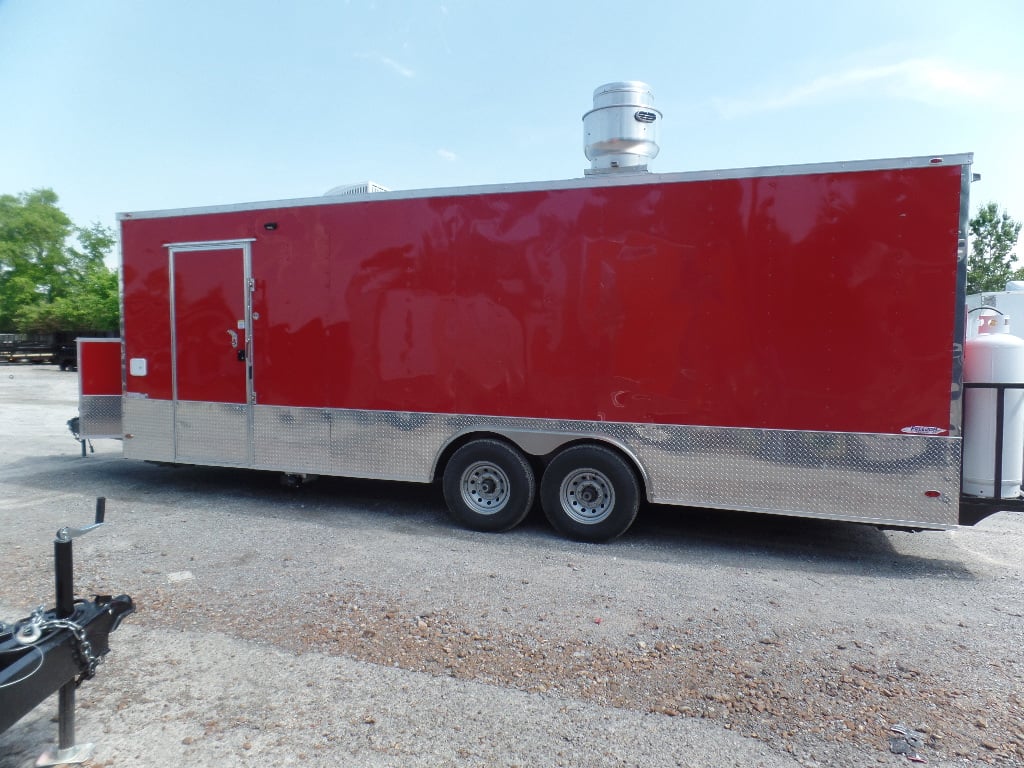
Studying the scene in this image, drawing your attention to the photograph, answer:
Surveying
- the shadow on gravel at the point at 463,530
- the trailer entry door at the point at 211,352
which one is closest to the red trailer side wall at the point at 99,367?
the shadow on gravel at the point at 463,530

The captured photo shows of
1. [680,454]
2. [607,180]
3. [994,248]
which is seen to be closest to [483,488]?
[680,454]

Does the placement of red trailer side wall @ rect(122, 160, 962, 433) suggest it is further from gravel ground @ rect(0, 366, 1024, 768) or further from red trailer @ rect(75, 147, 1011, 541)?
gravel ground @ rect(0, 366, 1024, 768)

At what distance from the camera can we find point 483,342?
20.1 ft

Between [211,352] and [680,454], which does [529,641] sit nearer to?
[680,454]

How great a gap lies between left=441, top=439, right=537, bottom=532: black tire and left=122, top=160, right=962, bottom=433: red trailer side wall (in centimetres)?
39

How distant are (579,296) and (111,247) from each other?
6552cm

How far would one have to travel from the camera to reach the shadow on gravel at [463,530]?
5523 millimetres

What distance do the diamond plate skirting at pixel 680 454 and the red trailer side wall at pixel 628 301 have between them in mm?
129

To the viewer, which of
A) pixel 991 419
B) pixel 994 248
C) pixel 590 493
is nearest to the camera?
pixel 991 419

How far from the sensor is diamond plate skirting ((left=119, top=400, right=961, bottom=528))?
513 cm

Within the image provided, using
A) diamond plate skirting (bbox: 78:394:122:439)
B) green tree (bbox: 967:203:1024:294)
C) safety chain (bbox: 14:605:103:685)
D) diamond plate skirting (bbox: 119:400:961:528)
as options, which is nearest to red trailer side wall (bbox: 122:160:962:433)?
diamond plate skirting (bbox: 119:400:961:528)

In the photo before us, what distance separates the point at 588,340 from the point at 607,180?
1.36 m

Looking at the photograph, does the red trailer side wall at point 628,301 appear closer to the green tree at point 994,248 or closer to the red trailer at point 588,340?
the red trailer at point 588,340

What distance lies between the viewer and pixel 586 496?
600 cm
